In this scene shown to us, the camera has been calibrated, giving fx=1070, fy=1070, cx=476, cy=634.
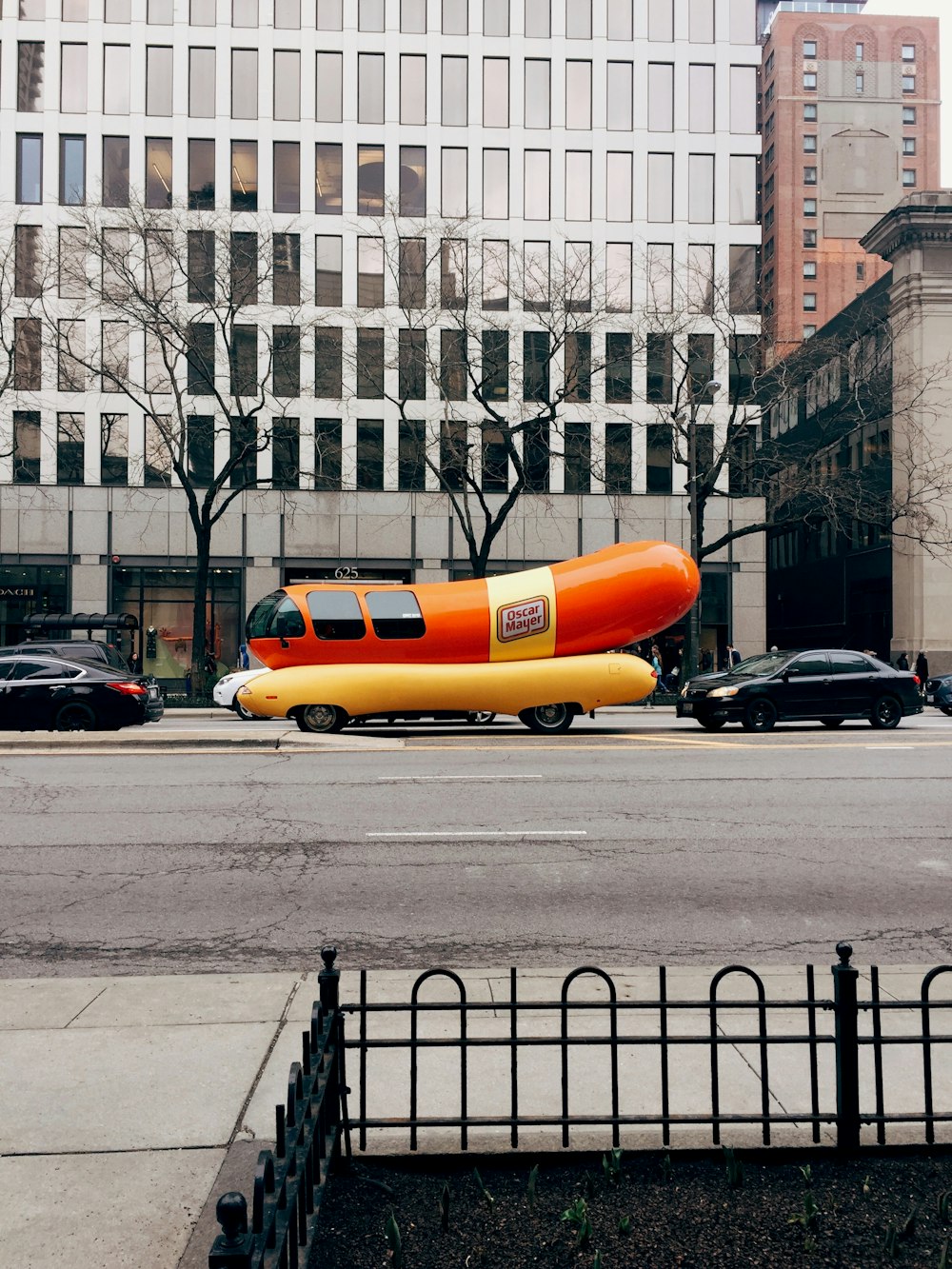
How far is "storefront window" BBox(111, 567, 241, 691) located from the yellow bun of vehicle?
2152 cm

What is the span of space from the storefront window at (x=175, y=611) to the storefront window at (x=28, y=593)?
85.0 inches

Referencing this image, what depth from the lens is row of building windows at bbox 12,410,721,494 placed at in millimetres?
40531

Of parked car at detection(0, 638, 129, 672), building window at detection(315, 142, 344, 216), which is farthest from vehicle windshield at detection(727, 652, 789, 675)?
building window at detection(315, 142, 344, 216)

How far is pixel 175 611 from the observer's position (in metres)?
41.8

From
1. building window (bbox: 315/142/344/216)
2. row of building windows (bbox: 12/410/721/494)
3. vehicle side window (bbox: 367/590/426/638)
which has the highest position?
building window (bbox: 315/142/344/216)

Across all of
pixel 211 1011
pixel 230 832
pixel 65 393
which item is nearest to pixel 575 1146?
pixel 211 1011

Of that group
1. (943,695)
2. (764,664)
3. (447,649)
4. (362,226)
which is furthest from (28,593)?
(943,695)

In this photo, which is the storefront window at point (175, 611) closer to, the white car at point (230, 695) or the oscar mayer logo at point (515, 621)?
the white car at point (230, 695)

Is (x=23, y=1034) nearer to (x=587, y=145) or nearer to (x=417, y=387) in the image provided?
(x=417, y=387)

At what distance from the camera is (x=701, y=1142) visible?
12.7 feet

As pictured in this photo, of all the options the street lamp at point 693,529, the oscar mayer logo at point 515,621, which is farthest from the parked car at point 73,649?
the street lamp at point 693,529

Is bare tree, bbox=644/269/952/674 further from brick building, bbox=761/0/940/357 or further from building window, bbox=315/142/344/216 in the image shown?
brick building, bbox=761/0/940/357

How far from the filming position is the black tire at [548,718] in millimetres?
21078

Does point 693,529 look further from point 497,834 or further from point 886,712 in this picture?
point 497,834
